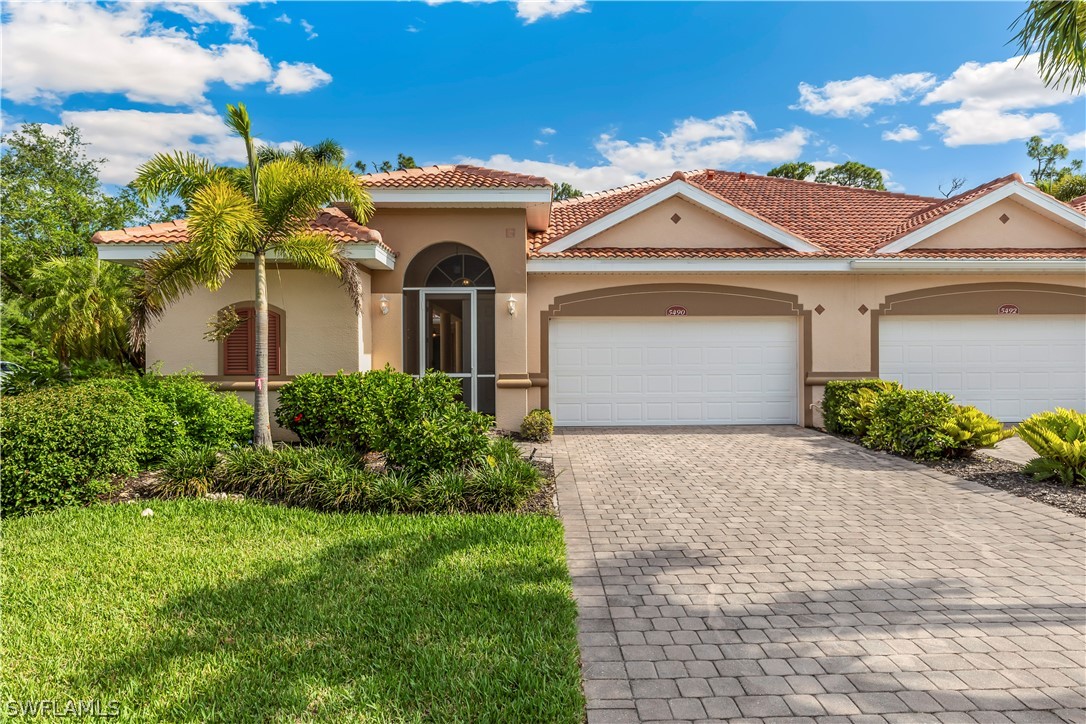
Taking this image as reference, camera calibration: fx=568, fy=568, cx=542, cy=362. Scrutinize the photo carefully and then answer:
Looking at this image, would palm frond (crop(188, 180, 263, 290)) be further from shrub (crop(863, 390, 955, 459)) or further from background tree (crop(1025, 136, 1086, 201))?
background tree (crop(1025, 136, 1086, 201))

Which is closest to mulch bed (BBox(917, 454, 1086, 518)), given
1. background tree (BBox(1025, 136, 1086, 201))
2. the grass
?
the grass

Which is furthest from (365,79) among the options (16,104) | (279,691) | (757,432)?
(16,104)

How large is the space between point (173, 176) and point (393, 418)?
4.77 metres

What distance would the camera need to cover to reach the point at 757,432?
1224 cm

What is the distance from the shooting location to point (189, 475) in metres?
7.17

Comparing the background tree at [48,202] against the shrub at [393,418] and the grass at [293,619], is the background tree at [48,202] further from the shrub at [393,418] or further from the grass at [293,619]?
the grass at [293,619]

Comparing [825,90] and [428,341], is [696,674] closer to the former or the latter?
[428,341]

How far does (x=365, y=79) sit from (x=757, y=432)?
12.5m

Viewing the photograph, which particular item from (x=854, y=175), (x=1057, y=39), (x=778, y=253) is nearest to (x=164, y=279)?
(x=1057, y=39)

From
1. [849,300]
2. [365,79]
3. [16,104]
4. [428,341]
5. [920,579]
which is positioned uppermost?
[16,104]

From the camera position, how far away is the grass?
9.89ft

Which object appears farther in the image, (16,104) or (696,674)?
(16,104)

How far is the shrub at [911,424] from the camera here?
912 centimetres

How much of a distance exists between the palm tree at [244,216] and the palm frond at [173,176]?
0.01 m
